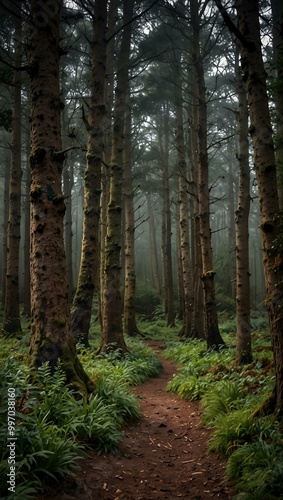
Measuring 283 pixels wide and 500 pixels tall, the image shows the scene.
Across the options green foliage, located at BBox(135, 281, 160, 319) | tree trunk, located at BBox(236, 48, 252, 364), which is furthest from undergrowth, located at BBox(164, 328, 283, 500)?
green foliage, located at BBox(135, 281, 160, 319)

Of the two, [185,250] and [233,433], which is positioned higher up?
[185,250]

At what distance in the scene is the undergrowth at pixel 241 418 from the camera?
3.19 meters

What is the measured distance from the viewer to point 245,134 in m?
9.25

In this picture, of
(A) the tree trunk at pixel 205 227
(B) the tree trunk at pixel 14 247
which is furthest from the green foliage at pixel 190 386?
(B) the tree trunk at pixel 14 247

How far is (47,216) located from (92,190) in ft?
13.4

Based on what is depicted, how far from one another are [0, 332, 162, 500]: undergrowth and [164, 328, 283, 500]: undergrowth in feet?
4.61

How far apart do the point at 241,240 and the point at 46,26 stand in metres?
6.19

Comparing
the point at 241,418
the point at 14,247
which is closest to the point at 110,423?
the point at 241,418

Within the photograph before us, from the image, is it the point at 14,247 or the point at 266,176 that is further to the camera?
the point at 14,247

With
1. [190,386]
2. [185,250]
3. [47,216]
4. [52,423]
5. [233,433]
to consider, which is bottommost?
[190,386]

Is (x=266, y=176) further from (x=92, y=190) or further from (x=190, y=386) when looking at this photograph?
(x=92, y=190)

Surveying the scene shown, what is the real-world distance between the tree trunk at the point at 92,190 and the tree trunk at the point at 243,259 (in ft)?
12.6

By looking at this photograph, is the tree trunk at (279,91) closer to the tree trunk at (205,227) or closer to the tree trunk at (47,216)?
the tree trunk at (205,227)

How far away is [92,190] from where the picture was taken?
29.3ft
